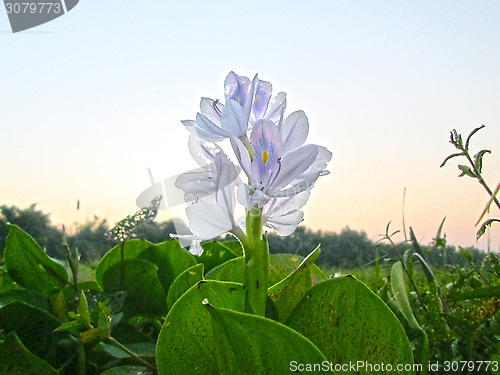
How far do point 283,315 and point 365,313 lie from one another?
3.7 inches

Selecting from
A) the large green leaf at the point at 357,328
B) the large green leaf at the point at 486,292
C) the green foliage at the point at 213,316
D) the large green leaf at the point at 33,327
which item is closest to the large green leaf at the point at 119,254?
the green foliage at the point at 213,316

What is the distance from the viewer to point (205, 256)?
0.83m

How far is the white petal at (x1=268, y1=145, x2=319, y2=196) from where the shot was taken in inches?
18.8

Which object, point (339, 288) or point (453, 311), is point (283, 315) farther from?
point (453, 311)

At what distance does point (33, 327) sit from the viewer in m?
0.66

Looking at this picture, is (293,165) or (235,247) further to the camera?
(235,247)

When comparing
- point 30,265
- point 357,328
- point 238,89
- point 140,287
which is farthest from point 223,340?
point 30,265

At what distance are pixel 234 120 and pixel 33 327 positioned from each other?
419 mm

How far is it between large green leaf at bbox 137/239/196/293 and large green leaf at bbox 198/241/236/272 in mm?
34

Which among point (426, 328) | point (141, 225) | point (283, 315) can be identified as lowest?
point (426, 328)

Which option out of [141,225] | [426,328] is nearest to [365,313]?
[426,328]

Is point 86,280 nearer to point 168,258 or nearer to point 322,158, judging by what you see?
point 168,258

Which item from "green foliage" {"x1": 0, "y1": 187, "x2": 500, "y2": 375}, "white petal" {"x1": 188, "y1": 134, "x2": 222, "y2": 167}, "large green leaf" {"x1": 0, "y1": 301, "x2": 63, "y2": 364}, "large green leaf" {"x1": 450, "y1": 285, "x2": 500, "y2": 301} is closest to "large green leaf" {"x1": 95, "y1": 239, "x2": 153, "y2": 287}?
"green foliage" {"x1": 0, "y1": 187, "x2": 500, "y2": 375}

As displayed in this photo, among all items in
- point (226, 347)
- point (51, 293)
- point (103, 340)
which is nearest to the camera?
point (226, 347)
